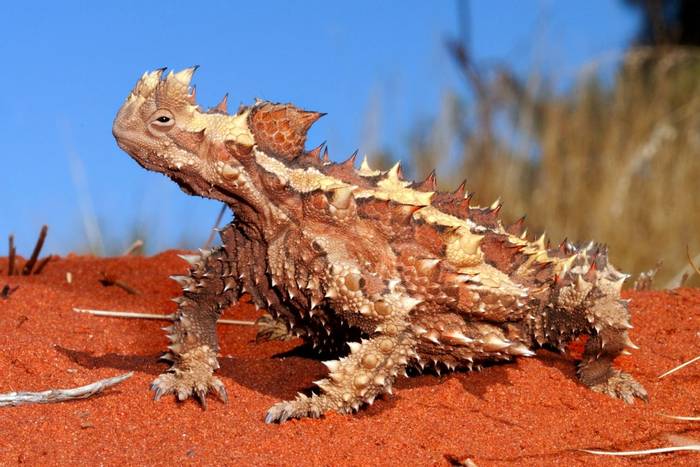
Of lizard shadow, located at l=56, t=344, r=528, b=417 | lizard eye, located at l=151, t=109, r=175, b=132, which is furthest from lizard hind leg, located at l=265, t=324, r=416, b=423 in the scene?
lizard eye, located at l=151, t=109, r=175, b=132

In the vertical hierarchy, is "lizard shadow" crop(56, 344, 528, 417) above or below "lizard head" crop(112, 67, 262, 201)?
below

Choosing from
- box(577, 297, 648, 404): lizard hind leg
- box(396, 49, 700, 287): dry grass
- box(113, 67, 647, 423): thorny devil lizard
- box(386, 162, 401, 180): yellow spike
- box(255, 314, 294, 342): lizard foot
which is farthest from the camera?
box(396, 49, 700, 287): dry grass

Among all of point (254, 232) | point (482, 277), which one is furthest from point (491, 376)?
point (254, 232)

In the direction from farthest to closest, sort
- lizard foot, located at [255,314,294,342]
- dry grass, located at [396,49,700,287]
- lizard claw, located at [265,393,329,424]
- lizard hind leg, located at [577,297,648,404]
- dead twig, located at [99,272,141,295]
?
dry grass, located at [396,49,700,287] < dead twig, located at [99,272,141,295] < lizard foot, located at [255,314,294,342] < lizard hind leg, located at [577,297,648,404] < lizard claw, located at [265,393,329,424]

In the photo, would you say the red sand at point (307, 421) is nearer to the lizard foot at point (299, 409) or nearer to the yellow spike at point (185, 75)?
the lizard foot at point (299, 409)

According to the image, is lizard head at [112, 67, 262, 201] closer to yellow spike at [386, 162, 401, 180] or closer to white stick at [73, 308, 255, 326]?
yellow spike at [386, 162, 401, 180]

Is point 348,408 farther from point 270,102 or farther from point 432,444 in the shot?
point 270,102

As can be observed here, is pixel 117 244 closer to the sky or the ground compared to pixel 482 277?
closer to the ground
